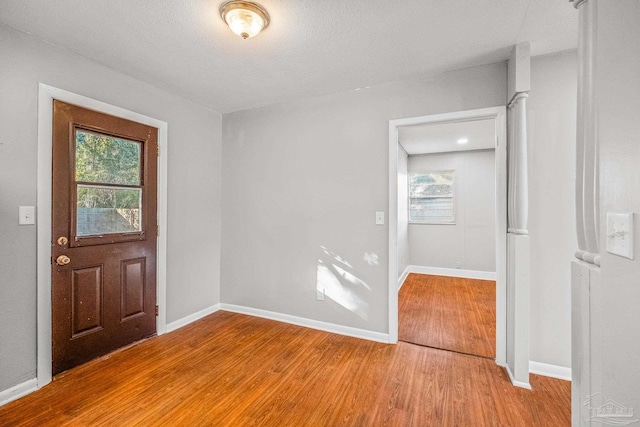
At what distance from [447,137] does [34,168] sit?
4928 millimetres

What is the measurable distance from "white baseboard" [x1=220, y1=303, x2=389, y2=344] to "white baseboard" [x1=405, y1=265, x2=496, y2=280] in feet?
10.3

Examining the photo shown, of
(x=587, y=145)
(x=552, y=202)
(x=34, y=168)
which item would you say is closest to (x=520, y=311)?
(x=552, y=202)

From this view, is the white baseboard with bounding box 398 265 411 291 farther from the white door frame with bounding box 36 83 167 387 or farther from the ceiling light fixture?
the white door frame with bounding box 36 83 167 387

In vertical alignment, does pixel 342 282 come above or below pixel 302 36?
below

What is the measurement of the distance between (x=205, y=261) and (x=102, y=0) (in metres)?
2.60

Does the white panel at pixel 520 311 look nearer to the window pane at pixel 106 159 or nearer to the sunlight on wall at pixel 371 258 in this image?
the sunlight on wall at pixel 371 258

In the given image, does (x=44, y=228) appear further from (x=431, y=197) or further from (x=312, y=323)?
(x=431, y=197)

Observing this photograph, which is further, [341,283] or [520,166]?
[341,283]

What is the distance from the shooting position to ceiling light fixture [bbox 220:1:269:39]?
1677 millimetres

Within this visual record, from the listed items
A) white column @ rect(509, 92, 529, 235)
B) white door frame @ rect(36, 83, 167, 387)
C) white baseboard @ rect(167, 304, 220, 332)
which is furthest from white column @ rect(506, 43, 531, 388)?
white door frame @ rect(36, 83, 167, 387)

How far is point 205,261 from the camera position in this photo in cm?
349

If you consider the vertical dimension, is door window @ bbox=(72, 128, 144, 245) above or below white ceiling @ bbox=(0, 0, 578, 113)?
below

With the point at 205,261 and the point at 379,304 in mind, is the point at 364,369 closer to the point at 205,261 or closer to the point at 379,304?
the point at 379,304

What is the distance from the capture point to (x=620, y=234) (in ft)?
2.44
